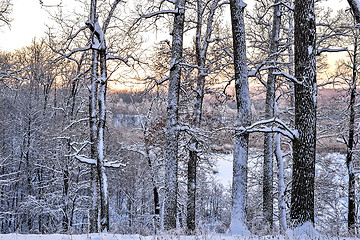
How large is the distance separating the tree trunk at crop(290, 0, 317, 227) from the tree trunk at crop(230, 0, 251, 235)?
1.46 metres

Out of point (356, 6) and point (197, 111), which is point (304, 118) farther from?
point (197, 111)

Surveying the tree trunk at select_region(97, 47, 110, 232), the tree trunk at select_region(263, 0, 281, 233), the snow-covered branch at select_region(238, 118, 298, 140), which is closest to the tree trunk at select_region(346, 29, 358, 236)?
the tree trunk at select_region(263, 0, 281, 233)

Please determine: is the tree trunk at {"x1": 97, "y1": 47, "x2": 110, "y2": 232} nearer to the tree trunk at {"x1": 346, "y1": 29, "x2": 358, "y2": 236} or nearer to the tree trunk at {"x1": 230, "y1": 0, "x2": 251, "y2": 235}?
the tree trunk at {"x1": 230, "y1": 0, "x2": 251, "y2": 235}

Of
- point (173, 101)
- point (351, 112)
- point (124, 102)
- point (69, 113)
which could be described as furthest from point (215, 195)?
point (173, 101)

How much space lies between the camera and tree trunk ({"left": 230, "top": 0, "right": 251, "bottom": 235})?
307 inches

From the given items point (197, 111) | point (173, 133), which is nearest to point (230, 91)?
point (197, 111)

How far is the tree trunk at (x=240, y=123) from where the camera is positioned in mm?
7793

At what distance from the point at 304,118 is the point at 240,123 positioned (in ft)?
5.99

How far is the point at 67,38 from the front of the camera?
32.9 feet

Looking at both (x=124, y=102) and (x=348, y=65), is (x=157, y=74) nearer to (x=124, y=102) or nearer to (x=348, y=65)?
(x=348, y=65)

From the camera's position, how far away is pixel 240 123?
8172mm

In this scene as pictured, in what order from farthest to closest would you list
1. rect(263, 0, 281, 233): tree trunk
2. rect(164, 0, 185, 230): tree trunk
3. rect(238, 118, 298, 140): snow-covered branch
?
rect(263, 0, 281, 233): tree trunk, rect(164, 0, 185, 230): tree trunk, rect(238, 118, 298, 140): snow-covered branch

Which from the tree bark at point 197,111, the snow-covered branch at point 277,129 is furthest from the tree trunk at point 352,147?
the snow-covered branch at point 277,129

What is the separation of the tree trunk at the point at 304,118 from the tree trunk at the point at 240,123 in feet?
4.78
